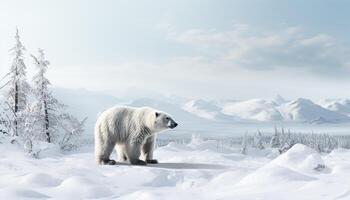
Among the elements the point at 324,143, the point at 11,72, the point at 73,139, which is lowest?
the point at 324,143

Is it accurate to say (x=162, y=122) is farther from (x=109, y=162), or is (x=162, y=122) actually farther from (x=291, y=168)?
(x=291, y=168)

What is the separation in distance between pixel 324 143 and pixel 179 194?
6489 inches

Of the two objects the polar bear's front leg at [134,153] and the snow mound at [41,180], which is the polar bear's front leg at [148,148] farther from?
the snow mound at [41,180]

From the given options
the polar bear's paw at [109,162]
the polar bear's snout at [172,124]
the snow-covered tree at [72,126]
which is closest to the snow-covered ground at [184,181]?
the polar bear's paw at [109,162]

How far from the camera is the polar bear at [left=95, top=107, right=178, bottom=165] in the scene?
13.8m

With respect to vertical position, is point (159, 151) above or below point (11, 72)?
below

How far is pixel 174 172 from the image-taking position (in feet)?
36.0

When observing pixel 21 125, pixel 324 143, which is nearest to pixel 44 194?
pixel 21 125

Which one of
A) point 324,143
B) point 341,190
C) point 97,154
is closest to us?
point 341,190

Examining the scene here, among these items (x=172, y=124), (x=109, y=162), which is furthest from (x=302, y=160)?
(x=109, y=162)

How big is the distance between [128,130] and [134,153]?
77 centimetres

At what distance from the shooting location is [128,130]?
1395 centimetres

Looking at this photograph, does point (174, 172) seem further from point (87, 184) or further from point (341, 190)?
point (341, 190)

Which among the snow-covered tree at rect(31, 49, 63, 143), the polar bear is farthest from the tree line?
the polar bear
